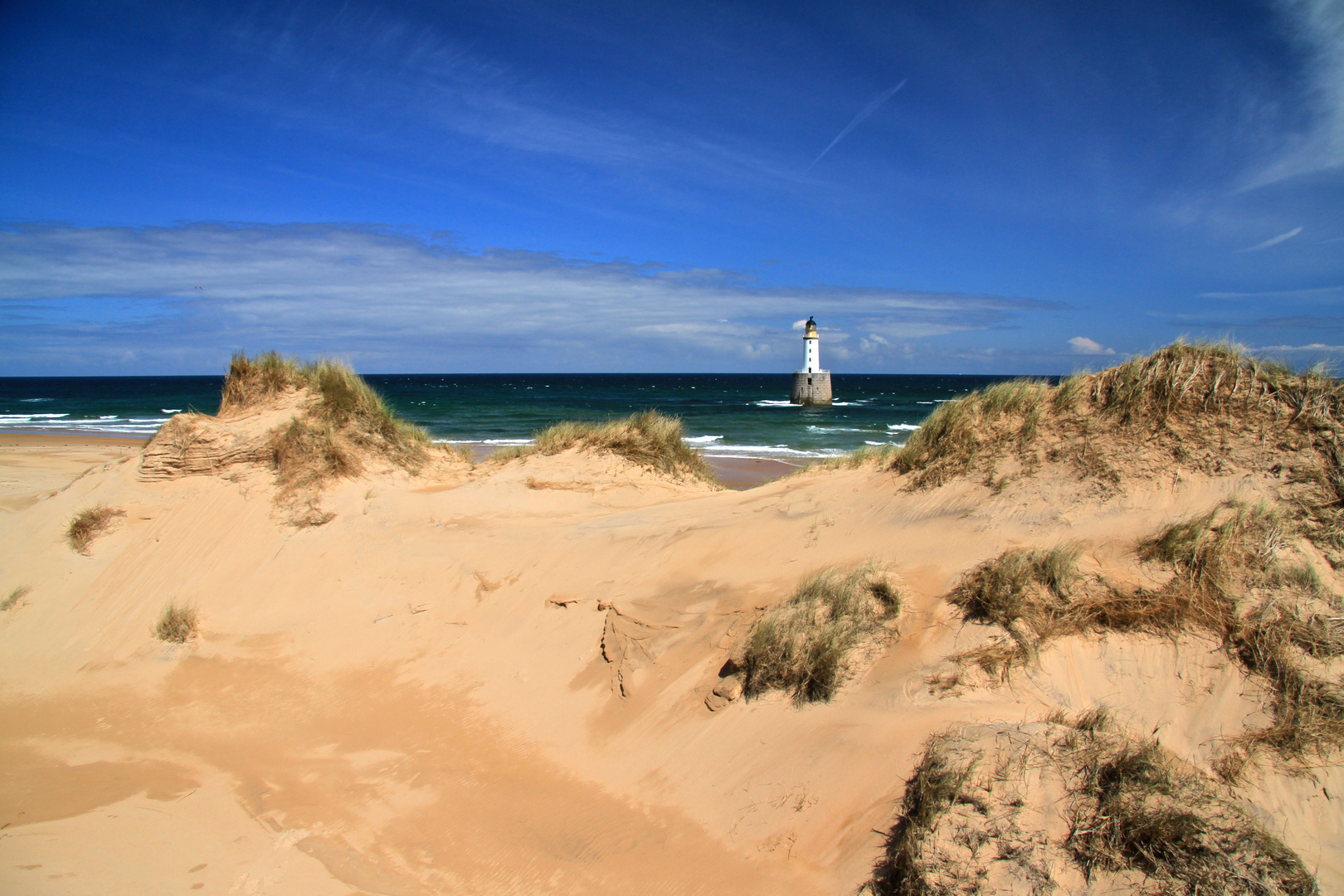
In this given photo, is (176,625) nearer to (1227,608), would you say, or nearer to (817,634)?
(817,634)

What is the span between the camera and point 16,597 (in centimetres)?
743

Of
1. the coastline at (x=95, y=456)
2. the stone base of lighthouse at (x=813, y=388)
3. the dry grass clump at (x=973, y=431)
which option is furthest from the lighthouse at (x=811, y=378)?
the dry grass clump at (x=973, y=431)

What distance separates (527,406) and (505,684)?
44.1 metres

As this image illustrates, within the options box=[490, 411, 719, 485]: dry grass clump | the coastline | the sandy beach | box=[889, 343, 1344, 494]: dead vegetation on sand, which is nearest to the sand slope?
the sandy beach

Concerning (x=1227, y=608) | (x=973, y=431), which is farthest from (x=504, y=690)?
(x=1227, y=608)

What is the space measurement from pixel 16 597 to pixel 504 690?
20.1 feet

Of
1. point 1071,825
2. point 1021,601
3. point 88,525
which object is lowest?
point 1071,825

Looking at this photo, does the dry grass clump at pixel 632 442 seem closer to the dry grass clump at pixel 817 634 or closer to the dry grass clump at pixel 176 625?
the dry grass clump at pixel 176 625

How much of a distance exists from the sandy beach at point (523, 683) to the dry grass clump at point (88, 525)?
0.07 metres

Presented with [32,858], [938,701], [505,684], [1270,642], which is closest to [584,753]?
[505,684]

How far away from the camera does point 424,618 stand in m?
6.74

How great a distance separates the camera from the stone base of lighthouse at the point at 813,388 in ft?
169

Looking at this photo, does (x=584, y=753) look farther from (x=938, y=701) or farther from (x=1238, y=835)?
(x=1238, y=835)

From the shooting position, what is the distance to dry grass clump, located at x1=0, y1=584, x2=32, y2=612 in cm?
734
